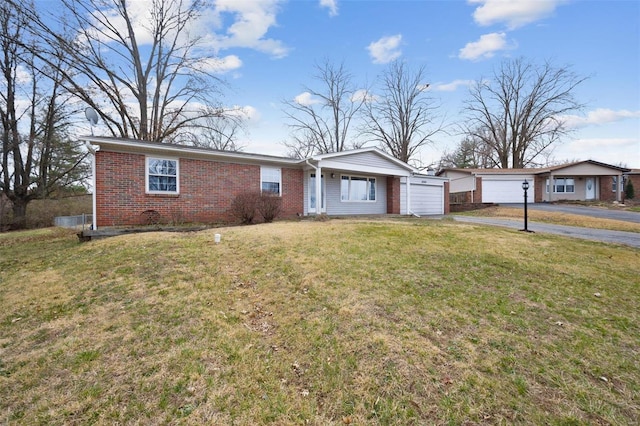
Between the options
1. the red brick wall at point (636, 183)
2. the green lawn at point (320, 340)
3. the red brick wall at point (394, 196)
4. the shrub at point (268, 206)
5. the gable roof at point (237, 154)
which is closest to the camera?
the green lawn at point (320, 340)

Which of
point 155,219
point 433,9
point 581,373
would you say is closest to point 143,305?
point 581,373

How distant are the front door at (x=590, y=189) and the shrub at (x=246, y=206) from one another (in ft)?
104

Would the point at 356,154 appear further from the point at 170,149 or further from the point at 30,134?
the point at 30,134

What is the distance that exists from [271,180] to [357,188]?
5.37 meters

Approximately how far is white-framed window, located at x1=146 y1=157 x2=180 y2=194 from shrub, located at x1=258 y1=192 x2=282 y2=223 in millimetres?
3098

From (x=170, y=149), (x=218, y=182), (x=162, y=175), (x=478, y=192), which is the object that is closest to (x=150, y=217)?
(x=162, y=175)

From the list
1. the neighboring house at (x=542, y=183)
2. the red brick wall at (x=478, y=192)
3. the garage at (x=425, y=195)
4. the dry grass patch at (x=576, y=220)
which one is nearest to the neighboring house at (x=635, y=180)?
the neighboring house at (x=542, y=183)

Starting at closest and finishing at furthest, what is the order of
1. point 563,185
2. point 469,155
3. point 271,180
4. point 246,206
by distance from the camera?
point 246,206
point 271,180
point 563,185
point 469,155

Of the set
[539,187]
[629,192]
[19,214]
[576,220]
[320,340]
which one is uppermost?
[539,187]

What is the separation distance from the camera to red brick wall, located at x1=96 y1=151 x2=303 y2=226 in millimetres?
9555

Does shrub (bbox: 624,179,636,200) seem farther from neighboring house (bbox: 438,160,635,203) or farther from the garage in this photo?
the garage

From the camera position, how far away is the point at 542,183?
88.4 ft

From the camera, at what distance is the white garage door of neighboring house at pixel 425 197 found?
17.8 metres

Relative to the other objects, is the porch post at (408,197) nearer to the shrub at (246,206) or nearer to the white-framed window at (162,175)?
the shrub at (246,206)
